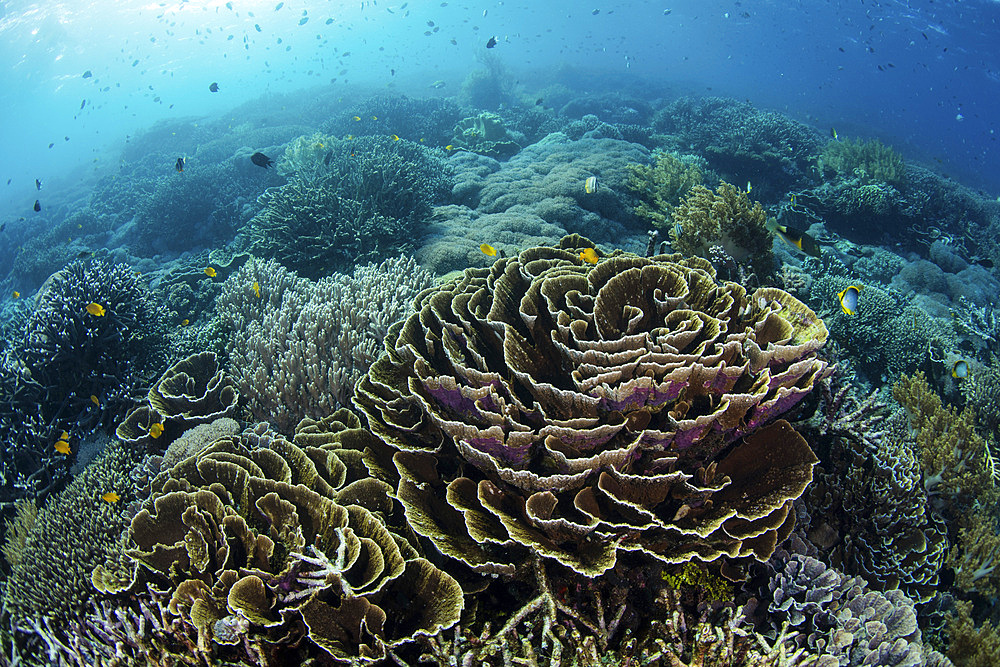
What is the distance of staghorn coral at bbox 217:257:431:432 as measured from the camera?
12.5ft

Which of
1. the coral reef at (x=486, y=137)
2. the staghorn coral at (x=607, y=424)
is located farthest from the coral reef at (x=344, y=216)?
the coral reef at (x=486, y=137)

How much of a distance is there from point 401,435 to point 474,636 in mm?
1075

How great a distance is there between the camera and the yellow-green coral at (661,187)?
27.5 feet

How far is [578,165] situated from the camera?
10.3 m

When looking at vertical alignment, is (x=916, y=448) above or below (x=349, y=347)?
below

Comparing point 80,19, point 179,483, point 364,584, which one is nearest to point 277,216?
point 179,483

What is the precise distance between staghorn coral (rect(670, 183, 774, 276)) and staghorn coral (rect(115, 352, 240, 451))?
559 centimetres

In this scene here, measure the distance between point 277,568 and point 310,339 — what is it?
2.35 m

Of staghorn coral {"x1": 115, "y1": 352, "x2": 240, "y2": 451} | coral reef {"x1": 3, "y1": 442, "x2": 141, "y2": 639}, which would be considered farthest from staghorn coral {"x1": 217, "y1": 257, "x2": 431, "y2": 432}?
coral reef {"x1": 3, "y1": 442, "x2": 141, "y2": 639}

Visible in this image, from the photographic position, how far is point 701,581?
2127 mm

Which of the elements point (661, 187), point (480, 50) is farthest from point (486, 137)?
point (480, 50)

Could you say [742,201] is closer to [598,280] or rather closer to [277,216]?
[598,280]

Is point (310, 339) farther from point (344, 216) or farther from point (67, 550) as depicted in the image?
point (344, 216)

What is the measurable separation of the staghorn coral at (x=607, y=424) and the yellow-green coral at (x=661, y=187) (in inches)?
244
